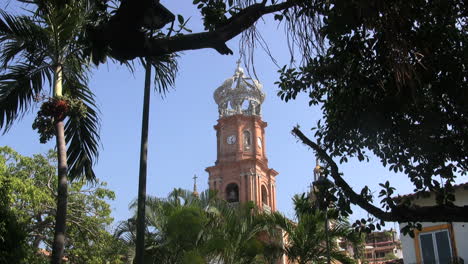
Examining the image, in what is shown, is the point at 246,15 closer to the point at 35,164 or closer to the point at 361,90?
the point at 361,90

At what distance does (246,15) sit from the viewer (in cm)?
321

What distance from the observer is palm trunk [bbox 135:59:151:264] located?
6492 mm

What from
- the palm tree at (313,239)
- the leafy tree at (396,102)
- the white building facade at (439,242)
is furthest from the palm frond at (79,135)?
the white building facade at (439,242)

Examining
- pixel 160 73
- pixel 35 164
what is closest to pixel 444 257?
pixel 160 73

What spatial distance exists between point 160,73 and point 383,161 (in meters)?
3.55

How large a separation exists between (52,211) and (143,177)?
17699 mm

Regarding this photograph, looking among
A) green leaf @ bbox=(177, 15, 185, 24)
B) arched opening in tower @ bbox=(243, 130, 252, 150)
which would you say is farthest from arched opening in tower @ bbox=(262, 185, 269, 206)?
green leaf @ bbox=(177, 15, 185, 24)

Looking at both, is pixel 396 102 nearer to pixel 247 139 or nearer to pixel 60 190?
pixel 60 190

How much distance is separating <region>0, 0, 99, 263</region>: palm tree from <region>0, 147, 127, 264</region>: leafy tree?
42.0 ft

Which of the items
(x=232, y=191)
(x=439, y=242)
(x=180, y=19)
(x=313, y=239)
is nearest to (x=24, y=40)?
(x=180, y=19)

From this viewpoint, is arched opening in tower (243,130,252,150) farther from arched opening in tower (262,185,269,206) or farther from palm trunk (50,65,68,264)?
palm trunk (50,65,68,264)

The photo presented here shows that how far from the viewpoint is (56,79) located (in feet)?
26.7

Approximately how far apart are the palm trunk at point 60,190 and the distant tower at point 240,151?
3442cm

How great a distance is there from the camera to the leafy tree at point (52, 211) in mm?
21531
